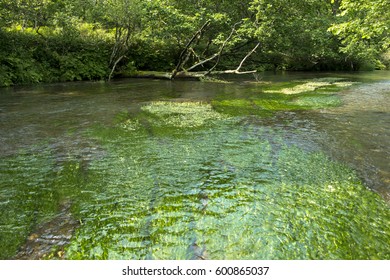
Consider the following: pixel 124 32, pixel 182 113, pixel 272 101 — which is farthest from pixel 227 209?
pixel 124 32

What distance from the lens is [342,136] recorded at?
10477mm

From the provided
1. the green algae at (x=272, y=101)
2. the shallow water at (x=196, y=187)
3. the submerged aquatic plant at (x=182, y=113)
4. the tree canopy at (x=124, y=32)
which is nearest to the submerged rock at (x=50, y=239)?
the shallow water at (x=196, y=187)

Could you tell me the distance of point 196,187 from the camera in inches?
265

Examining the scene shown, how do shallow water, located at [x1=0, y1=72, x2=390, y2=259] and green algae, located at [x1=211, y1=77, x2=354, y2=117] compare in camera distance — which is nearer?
shallow water, located at [x1=0, y1=72, x2=390, y2=259]

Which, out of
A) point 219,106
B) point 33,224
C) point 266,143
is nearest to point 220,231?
point 33,224

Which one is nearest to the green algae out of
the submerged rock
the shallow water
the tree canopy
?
the shallow water

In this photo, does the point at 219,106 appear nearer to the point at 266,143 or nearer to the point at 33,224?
the point at 266,143

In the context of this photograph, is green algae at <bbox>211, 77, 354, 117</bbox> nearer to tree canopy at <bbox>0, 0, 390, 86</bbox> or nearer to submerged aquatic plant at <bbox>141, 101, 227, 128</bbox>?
submerged aquatic plant at <bbox>141, 101, 227, 128</bbox>

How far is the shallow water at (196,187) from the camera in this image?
4.88 metres

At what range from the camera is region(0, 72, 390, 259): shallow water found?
4875 millimetres

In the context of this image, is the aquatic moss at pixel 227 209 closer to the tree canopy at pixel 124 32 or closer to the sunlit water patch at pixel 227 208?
the sunlit water patch at pixel 227 208

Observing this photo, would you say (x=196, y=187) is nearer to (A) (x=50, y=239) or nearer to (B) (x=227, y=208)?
(B) (x=227, y=208)

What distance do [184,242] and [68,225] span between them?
6.57 feet

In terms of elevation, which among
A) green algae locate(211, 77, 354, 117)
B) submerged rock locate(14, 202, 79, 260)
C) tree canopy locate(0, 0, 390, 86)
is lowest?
submerged rock locate(14, 202, 79, 260)
